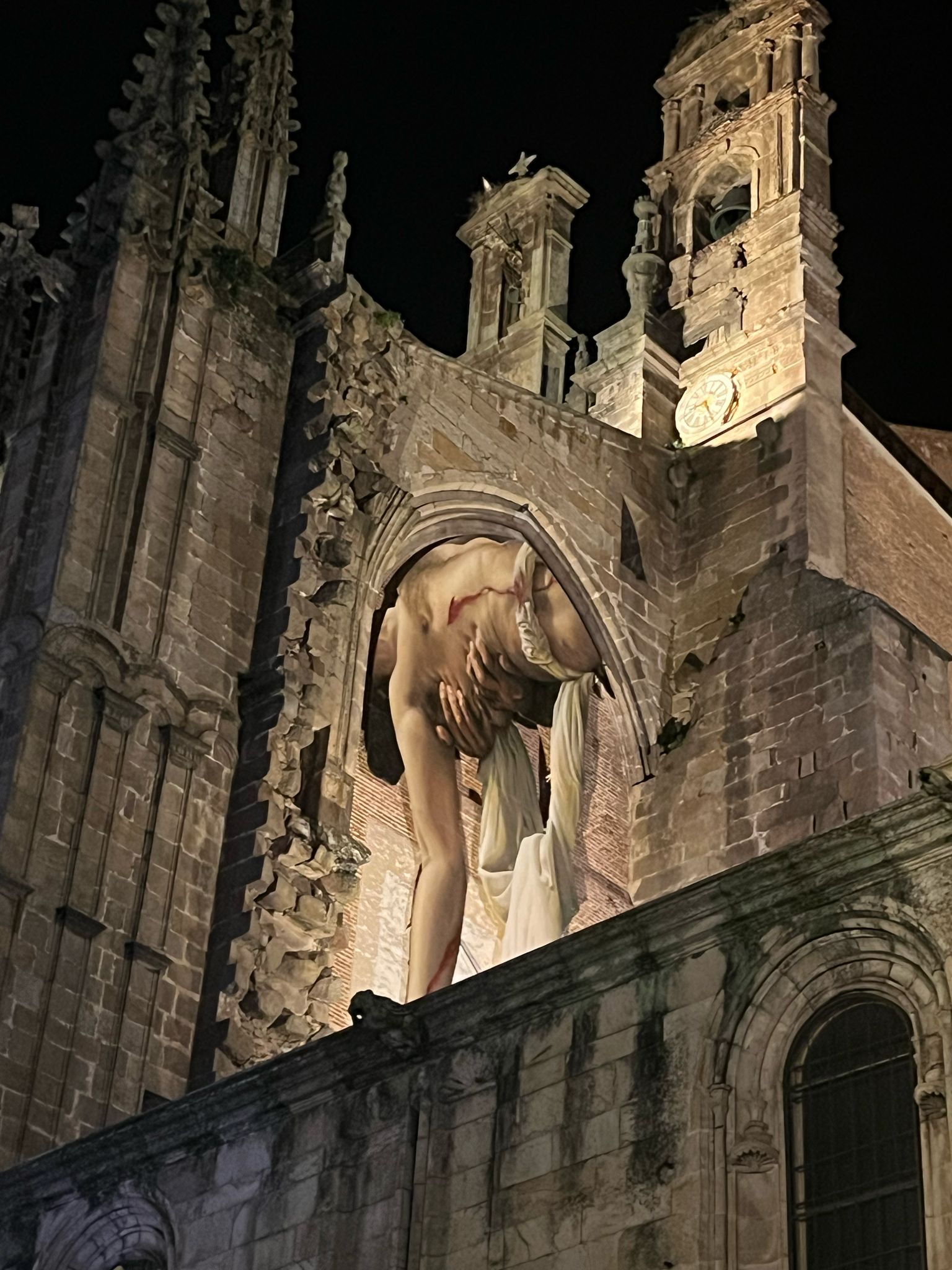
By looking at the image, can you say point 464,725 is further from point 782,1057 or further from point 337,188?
point 782,1057

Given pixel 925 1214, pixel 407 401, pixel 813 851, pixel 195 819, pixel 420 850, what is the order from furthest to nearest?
1. pixel 407 401
2. pixel 420 850
3. pixel 195 819
4. pixel 813 851
5. pixel 925 1214

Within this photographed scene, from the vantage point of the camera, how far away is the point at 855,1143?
1221 centimetres

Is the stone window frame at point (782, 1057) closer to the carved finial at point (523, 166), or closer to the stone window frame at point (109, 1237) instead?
the stone window frame at point (109, 1237)

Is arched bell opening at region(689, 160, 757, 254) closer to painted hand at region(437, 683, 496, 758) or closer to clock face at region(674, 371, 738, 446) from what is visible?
clock face at region(674, 371, 738, 446)

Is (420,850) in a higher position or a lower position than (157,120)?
lower

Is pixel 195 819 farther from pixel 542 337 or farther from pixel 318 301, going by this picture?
pixel 542 337

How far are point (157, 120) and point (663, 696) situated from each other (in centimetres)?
748

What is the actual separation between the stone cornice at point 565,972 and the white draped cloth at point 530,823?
599 centimetres

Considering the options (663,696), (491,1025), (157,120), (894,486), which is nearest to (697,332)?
(894,486)

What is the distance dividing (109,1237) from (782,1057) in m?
4.96

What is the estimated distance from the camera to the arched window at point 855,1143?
38.8 ft

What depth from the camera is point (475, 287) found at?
30844 mm

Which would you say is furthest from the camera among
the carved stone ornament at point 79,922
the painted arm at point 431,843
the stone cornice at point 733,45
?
the stone cornice at point 733,45

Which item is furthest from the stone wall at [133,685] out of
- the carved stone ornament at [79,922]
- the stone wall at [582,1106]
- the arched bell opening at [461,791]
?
the stone wall at [582,1106]
